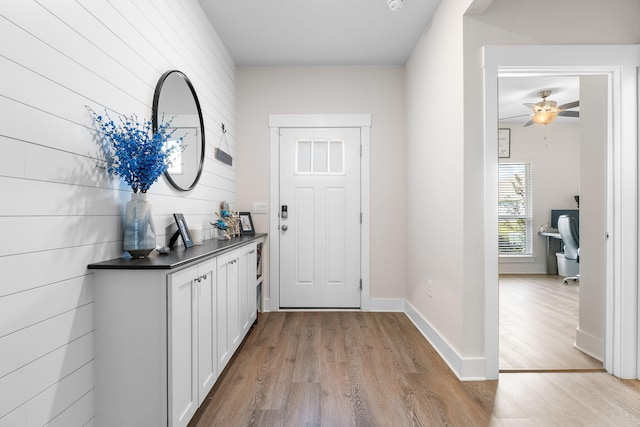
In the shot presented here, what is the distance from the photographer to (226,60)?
138 inches

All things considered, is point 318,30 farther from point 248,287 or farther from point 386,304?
point 386,304

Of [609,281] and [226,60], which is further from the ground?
[226,60]

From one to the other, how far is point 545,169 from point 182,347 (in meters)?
6.46

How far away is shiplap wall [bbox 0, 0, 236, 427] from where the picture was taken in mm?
1098

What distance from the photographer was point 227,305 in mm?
2289

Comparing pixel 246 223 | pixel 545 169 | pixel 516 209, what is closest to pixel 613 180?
pixel 246 223

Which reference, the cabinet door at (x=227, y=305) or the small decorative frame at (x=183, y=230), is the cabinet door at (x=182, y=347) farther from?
the small decorative frame at (x=183, y=230)

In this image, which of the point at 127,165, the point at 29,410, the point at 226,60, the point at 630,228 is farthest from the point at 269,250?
the point at 630,228

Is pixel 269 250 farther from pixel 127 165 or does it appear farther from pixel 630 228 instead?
pixel 630 228

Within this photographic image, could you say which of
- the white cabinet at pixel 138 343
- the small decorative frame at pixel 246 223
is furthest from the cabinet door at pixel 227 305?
the small decorative frame at pixel 246 223

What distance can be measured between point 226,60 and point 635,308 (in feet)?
12.9

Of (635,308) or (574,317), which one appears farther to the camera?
(574,317)

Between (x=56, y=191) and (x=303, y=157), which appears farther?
(x=303, y=157)

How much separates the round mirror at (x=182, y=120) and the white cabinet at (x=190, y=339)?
2.38 ft
